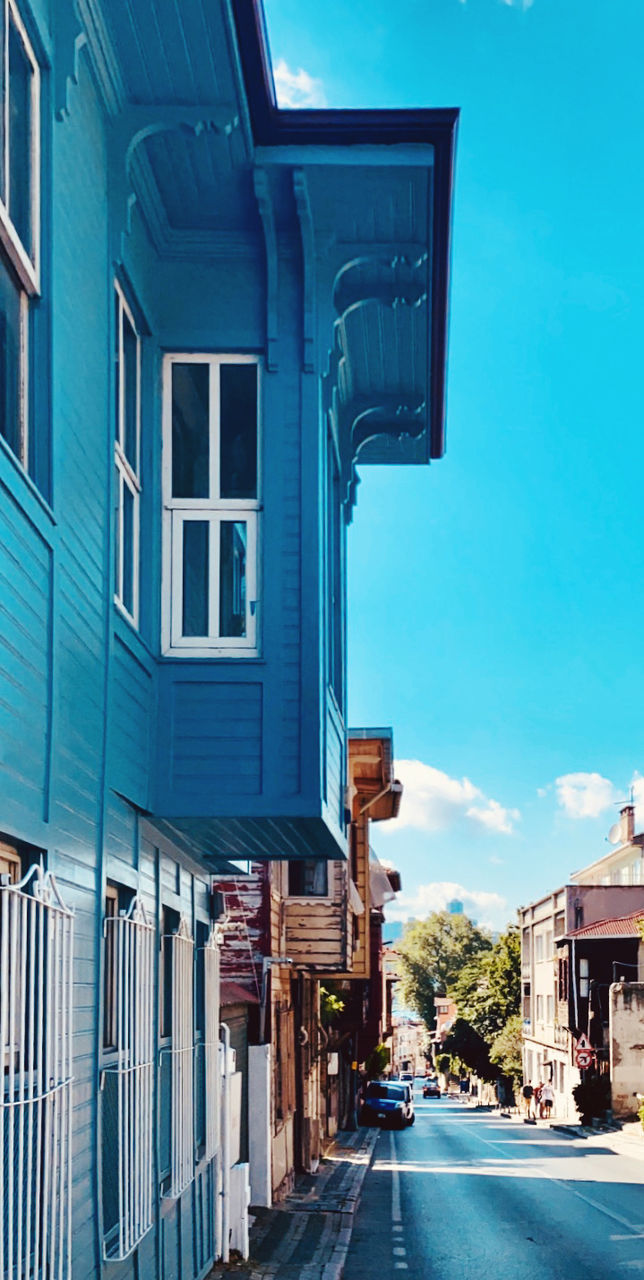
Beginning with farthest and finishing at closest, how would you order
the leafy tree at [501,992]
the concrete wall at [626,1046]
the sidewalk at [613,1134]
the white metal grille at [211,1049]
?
the leafy tree at [501,992] < the concrete wall at [626,1046] < the sidewalk at [613,1134] < the white metal grille at [211,1049]

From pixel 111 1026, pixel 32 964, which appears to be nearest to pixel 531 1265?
pixel 111 1026

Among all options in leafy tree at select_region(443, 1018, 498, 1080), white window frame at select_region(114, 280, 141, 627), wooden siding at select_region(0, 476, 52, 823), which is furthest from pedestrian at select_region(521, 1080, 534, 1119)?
wooden siding at select_region(0, 476, 52, 823)

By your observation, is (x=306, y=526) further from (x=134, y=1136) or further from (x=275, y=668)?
(x=134, y=1136)

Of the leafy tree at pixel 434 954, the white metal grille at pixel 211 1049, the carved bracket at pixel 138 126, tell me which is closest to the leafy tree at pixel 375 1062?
the leafy tree at pixel 434 954

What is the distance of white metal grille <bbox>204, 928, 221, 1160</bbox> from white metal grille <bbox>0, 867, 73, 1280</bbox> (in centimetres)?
633

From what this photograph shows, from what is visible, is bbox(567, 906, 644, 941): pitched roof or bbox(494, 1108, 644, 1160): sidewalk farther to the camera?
→ bbox(567, 906, 644, 941): pitched roof

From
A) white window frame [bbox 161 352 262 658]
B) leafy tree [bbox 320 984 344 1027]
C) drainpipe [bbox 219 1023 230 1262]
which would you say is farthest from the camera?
leafy tree [bbox 320 984 344 1027]

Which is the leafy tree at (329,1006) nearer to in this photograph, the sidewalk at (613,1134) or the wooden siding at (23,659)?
the sidewalk at (613,1134)

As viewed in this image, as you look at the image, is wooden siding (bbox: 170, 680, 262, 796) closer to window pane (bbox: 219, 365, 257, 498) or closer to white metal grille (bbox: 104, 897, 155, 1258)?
white metal grille (bbox: 104, 897, 155, 1258)

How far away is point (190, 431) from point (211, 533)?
892 millimetres

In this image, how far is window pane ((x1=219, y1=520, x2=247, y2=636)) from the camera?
363 inches

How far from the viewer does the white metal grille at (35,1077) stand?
5.25m

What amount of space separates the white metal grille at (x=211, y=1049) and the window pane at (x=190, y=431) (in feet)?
16.6

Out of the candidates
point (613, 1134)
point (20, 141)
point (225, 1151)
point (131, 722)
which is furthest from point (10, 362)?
point (613, 1134)
